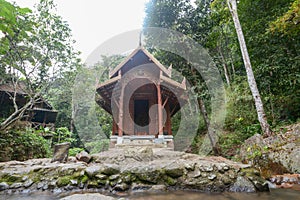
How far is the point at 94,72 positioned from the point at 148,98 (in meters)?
19.6

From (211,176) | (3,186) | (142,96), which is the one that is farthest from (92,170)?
(142,96)

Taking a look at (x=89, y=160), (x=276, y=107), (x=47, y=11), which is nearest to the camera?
(x=89, y=160)

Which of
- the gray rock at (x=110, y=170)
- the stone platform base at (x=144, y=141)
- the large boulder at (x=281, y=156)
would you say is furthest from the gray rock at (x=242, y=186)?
the stone platform base at (x=144, y=141)

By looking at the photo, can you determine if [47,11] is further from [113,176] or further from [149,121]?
[113,176]

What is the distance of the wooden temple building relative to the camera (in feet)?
26.4

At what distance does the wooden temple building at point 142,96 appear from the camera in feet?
26.4

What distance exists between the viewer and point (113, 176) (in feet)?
10.4

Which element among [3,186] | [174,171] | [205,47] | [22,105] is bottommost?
[3,186]

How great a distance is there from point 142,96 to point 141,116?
1283 mm

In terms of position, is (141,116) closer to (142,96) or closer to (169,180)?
(142,96)

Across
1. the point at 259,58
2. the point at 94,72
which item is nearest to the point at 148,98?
the point at 259,58

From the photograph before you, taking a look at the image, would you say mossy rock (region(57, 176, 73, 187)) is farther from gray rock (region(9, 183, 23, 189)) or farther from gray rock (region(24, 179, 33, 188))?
gray rock (region(9, 183, 23, 189))

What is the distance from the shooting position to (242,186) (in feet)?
9.65

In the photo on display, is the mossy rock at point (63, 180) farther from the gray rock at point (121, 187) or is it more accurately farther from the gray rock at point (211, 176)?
the gray rock at point (211, 176)
